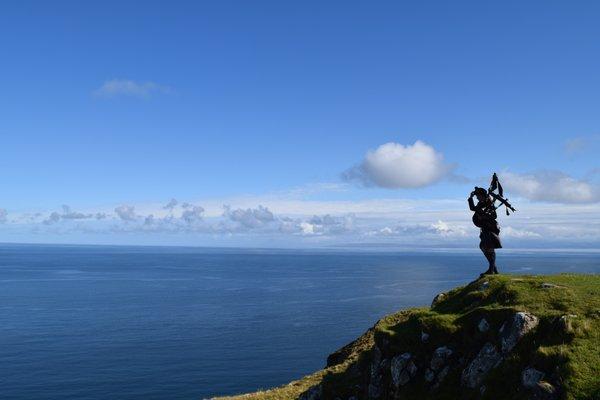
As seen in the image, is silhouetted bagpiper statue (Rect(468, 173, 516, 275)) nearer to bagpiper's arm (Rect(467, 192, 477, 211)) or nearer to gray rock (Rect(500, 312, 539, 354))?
bagpiper's arm (Rect(467, 192, 477, 211))

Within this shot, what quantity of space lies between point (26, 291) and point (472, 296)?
574 ft

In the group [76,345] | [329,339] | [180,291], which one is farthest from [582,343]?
[180,291]

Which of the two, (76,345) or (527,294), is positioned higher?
(527,294)

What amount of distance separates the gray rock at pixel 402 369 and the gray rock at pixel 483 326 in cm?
395

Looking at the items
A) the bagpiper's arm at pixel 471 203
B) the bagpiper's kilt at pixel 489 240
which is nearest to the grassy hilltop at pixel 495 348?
the bagpiper's kilt at pixel 489 240

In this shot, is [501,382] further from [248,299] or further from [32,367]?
[248,299]

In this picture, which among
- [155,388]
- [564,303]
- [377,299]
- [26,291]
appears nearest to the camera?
[564,303]

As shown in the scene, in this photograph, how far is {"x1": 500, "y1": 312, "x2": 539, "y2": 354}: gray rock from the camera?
22953 millimetres

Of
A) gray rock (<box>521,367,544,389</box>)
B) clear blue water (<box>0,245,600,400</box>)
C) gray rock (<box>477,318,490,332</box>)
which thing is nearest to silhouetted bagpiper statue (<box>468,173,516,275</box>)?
gray rock (<box>477,318,490,332</box>)

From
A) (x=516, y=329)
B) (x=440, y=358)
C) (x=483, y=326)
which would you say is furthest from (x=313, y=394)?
(x=516, y=329)

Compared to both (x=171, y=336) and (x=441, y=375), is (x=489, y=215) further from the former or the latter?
(x=171, y=336)

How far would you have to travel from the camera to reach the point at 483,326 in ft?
82.3

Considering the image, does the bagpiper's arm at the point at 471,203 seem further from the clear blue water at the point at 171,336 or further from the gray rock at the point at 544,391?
the clear blue water at the point at 171,336

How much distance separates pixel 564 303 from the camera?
2484cm
